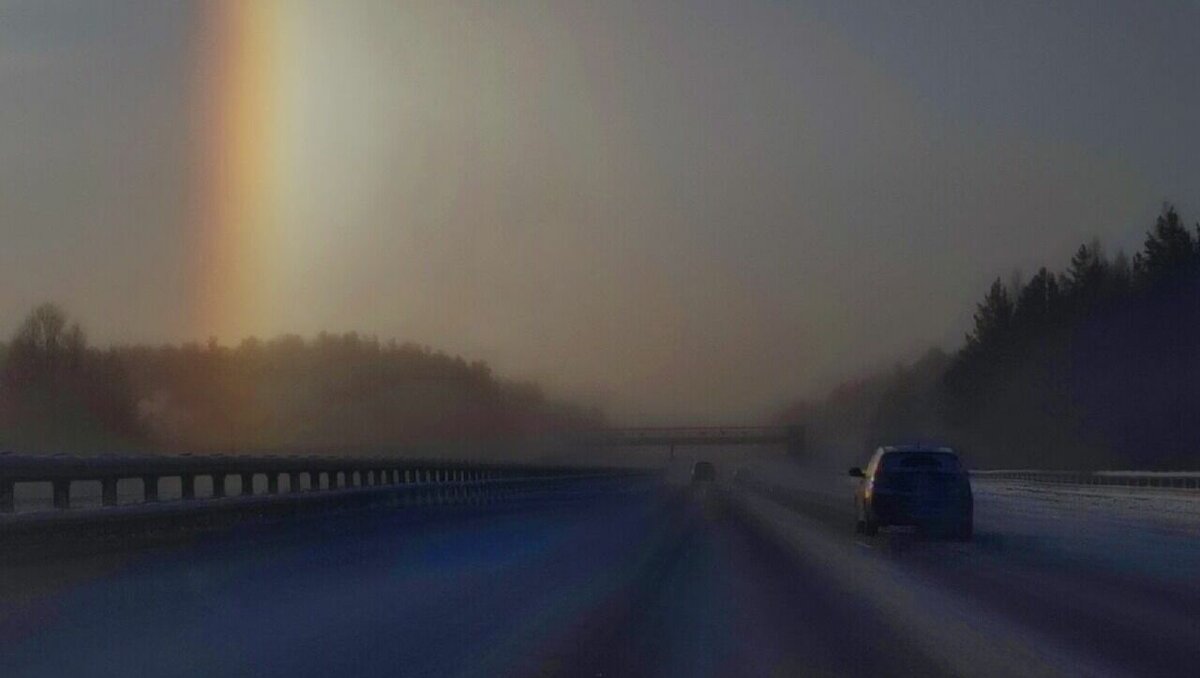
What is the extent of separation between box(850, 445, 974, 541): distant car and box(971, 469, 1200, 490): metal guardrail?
75.0ft

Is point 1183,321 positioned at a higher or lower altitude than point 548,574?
higher

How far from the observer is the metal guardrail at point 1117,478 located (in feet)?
196

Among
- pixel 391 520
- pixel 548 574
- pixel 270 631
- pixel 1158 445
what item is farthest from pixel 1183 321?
pixel 270 631

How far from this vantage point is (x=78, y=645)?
14.9 meters

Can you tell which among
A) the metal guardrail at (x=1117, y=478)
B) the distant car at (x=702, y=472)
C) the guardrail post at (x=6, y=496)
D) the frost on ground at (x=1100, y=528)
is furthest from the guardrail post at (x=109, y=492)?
the distant car at (x=702, y=472)

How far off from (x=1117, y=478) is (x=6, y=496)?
195 ft

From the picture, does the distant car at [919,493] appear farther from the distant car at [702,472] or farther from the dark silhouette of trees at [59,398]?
the distant car at [702,472]

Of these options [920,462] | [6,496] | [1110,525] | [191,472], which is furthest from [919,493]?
[6,496]

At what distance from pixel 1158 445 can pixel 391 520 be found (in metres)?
83.9

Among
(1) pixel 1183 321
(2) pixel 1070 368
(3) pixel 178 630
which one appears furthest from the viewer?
(2) pixel 1070 368

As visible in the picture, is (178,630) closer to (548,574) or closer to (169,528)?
(169,528)

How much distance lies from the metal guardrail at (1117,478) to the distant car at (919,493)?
22854 mm

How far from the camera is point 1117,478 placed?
71.1 m

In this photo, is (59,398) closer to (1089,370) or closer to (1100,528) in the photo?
(1100,528)
